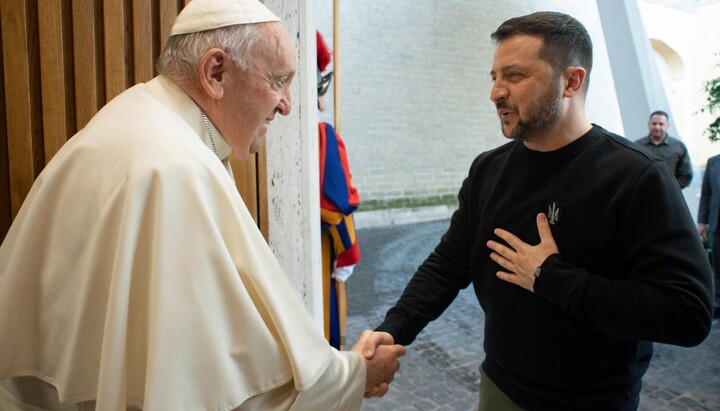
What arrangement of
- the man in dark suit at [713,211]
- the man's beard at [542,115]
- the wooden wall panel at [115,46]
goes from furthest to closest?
the man in dark suit at [713,211], the wooden wall panel at [115,46], the man's beard at [542,115]

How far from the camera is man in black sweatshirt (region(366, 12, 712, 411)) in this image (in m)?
1.37

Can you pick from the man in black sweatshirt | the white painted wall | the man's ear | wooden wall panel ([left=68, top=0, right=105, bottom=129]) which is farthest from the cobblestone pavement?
the man's ear

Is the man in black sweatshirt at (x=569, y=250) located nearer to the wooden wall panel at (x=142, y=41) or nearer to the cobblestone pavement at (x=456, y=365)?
the wooden wall panel at (x=142, y=41)

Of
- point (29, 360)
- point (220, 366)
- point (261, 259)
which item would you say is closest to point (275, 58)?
point (261, 259)

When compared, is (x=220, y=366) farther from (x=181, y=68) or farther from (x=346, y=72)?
(x=346, y=72)

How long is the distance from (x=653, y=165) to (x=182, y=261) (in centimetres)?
119

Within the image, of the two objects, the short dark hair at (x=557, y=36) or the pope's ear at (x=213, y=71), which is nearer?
the pope's ear at (x=213, y=71)

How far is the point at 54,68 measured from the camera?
7.09ft

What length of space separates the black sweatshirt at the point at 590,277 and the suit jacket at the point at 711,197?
15.1ft

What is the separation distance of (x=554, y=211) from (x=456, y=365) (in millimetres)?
3056

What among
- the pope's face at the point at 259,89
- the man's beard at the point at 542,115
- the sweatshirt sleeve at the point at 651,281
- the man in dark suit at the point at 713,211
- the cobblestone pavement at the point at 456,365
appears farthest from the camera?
the man in dark suit at the point at 713,211

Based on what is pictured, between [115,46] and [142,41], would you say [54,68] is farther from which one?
[142,41]

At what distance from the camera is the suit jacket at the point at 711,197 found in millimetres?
5332

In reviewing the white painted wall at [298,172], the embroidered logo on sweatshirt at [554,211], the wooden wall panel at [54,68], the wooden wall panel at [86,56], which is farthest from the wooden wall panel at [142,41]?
the embroidered logo on sweatshirt at [554,211]
